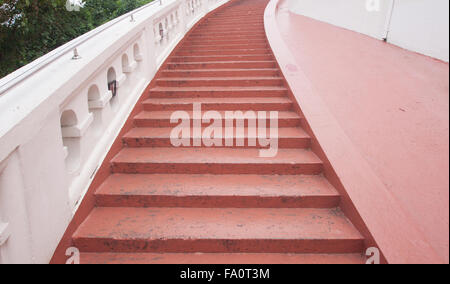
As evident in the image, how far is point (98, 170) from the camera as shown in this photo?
2.80 metres

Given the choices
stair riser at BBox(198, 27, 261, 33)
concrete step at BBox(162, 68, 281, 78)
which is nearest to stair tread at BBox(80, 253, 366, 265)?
concrete step at BBox(162, 68, 281, 78)

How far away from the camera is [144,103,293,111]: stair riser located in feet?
13.0

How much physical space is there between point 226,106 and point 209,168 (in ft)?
3.83

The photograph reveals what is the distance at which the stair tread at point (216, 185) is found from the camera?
2748 millimetres

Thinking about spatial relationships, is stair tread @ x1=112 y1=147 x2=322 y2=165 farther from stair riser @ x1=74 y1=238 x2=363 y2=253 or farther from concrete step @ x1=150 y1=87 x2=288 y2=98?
concrete step @ x1=150 y1=87 x2=288 y2=98

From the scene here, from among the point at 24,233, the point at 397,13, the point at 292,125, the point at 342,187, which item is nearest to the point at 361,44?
the point at 397,13

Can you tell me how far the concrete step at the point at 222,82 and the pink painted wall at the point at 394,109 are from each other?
490mm

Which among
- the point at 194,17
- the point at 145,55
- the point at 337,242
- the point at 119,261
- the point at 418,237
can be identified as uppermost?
the point at 194,17

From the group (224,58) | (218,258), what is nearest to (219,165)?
(218,258)

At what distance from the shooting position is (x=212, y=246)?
2.39 metres

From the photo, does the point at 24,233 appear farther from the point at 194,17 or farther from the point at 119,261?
the point at 194,17

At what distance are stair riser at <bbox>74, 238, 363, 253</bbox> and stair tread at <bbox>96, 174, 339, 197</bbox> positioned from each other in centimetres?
46

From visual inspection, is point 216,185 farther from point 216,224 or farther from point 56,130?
point 56,130

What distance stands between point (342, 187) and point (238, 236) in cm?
92
